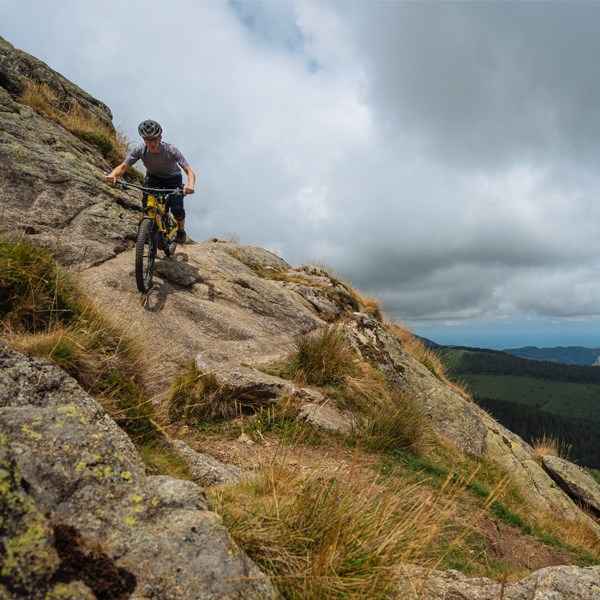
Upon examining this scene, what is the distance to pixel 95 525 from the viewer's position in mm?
2652

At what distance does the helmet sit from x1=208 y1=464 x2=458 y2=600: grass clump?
964 cm

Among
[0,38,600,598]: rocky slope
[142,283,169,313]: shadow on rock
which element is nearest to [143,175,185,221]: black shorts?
[0,38,600,598]: rocky slope

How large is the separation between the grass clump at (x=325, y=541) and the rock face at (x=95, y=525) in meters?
0.22

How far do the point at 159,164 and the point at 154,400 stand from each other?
730 cm

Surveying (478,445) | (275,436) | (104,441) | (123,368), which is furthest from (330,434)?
(478,445)

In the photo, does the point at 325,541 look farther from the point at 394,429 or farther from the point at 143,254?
the point at 143,254

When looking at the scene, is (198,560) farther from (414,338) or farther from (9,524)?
(414,338)

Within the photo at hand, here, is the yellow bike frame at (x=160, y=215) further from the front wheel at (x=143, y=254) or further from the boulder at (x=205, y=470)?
the boulder at (x=205, y=470)

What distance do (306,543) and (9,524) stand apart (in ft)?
6.82

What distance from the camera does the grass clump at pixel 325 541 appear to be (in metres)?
2.88

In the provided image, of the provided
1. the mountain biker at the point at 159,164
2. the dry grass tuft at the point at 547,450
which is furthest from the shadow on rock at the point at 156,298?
the dry grass tuft at the point at 547,450

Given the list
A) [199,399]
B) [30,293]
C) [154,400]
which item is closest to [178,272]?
[199,399]

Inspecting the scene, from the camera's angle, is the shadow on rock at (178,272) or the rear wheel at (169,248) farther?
the shadow on rock at (178,272)

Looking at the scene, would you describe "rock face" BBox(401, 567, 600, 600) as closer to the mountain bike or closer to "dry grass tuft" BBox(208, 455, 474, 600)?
"dry grass tuft" BBox(208, 455, 474, 600)
